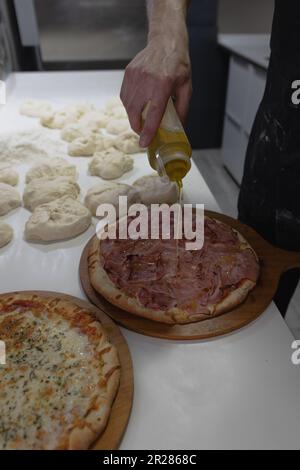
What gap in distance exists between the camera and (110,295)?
41.0 inches

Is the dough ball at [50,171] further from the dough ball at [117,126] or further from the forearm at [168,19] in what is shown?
the forearm at [168,19]

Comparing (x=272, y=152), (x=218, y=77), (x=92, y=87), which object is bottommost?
(x=218, y=77)

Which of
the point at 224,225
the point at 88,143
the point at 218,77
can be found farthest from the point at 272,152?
the point at 218,77

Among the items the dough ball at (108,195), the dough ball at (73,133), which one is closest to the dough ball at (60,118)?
the dough ball at (73,133)

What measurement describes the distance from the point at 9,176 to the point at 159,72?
0.80 m

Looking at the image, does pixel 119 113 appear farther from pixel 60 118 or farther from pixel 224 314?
pixel 224 314

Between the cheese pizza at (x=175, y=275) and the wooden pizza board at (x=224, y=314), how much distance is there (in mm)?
18

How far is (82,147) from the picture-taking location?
1.83 meters

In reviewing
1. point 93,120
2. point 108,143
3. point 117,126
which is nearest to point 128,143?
point 108,143

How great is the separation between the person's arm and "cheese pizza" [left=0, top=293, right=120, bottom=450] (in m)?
0.50

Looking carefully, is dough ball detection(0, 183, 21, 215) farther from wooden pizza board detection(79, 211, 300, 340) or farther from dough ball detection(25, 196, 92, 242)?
wooden pizza board detection(79, 211, 300, 340)

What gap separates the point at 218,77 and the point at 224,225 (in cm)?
278

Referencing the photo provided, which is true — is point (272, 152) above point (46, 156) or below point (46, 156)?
above

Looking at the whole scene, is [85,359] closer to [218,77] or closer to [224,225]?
[224,225]
